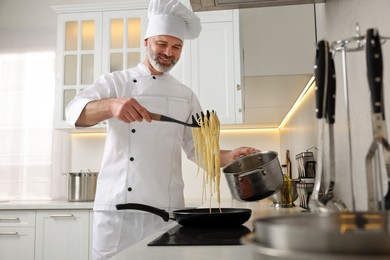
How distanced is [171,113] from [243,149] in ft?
1.35

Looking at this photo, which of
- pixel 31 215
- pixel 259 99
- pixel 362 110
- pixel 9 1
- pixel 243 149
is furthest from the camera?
pixel 9 1

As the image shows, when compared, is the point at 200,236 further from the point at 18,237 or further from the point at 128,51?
the point at 128,51

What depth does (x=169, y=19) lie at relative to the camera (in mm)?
1979

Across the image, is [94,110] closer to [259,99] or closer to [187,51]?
[259,99]

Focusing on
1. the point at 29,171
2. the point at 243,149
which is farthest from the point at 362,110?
the point at 29,171

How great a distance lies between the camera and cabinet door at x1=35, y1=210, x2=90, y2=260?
2.83 meters

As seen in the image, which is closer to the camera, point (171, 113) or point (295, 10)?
point (295, 10)

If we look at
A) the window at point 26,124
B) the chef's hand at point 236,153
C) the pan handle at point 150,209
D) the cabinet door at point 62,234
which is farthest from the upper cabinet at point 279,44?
the window at point 26,124

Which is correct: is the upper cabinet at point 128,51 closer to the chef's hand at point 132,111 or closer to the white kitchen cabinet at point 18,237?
the white kitchen cabinet at point 18,237

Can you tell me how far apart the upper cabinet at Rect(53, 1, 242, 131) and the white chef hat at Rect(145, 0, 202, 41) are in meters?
0.95

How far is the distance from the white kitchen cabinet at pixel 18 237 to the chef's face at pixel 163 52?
5.23 ft

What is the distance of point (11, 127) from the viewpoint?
356 centimetres

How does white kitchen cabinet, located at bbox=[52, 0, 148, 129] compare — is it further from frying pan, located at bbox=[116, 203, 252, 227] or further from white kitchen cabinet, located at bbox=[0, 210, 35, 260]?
frying pan, located at bbox=[116, 203, 252, 227]

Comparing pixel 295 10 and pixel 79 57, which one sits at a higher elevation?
pixel 79 57
